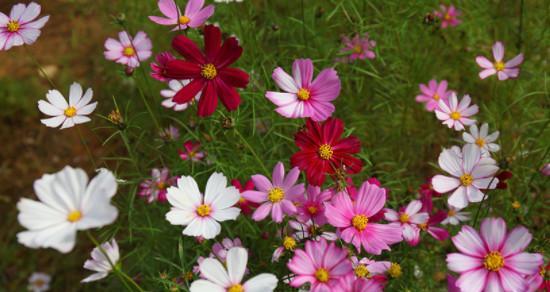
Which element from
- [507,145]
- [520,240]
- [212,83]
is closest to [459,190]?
[520,240]

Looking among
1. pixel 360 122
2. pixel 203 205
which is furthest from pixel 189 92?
pixel 360 122

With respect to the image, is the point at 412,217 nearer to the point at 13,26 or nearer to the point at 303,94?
the point at 303,94

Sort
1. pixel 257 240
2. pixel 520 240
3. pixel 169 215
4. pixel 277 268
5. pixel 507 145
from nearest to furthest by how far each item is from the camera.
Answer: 1. pixel 520 240
2. pixel 169 215
3. pixel 277 268
4. pixel 257 240
5. pixel 507 145

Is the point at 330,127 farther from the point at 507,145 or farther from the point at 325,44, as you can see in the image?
the point at 507,145

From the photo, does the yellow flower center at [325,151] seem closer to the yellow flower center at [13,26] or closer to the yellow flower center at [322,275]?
the yellow flower center at [322,275]

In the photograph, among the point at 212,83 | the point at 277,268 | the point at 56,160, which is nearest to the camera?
the point at 212,83

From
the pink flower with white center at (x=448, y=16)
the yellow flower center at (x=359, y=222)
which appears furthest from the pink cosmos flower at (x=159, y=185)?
the pink flower with white center at (x=448, y=16)

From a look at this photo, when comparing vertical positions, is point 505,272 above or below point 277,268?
above
